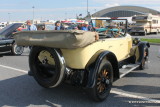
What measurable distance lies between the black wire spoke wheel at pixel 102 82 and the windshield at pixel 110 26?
188 centimetres

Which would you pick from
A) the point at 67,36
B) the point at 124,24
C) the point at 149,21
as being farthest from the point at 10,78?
the point at 149,21

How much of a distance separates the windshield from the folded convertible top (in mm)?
2175

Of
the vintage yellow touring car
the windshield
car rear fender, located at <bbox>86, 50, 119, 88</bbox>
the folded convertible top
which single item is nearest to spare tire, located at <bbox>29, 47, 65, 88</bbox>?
the vintage yellow touring car

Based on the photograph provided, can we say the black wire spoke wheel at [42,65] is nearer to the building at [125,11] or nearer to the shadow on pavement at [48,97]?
the shadow on pavement at [48,97]

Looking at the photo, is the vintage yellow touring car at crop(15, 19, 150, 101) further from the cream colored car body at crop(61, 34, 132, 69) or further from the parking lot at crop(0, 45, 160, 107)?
the parking lot at crop(0, 45, 160, 107)

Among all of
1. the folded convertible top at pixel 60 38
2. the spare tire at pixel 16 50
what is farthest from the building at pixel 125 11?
the folded convertible top at pixel 60 38

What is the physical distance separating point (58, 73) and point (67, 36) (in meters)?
0.70

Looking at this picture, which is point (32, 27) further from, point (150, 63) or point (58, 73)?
point (58, 73)

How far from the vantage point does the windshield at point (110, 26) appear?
20.0 ft

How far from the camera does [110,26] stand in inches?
244

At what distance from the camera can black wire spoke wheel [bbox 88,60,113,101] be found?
13.1 ft

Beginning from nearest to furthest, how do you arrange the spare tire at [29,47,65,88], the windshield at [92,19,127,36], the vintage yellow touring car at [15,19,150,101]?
the vintage yellow touring car at [15,19,150,101] < the spare tire at [29,47,65,88] < the windshield at [92,19,127,36]

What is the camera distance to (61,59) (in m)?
3.85

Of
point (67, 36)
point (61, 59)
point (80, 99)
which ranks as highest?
point (67, 36)
